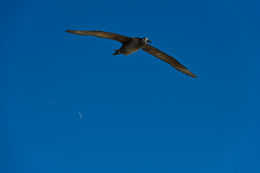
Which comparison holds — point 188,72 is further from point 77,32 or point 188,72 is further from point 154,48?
point 77,32

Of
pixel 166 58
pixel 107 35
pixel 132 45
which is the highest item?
pixel 107 35

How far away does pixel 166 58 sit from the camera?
27.2m

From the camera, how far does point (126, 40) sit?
2514 centimetres

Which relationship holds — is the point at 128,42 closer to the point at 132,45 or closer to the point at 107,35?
the point at 132,45

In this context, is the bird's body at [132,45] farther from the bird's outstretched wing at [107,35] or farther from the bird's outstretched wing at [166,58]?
the bird's outstretched wing at [166,58]

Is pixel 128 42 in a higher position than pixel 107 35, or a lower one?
lower

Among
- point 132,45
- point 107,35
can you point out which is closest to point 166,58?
point 132,45

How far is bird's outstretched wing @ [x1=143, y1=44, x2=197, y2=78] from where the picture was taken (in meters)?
26.4

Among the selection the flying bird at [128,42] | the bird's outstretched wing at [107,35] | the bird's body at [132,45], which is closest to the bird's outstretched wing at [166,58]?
the flying bird at [128,42]

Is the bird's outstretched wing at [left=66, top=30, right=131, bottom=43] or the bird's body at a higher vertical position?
the bird's outstretched wing at [left=66, top=30, right=131, bottom=43]

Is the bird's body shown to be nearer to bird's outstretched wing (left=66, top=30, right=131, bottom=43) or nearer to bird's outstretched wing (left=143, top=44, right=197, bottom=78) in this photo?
bird's outstretched wing (left=66, top=30, right=131, bottom=43)

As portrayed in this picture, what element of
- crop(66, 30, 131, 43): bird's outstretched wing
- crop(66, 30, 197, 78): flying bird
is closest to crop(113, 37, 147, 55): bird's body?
crop(66, 30, 197, 78): flying bird

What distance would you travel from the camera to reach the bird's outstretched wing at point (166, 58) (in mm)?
26413

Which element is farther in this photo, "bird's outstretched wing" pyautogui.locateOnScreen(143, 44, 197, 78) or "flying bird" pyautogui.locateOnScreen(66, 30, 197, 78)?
→ "bird's outstretched wing" pyautogui.locateOnScreen(143, 44, 197, 78)
